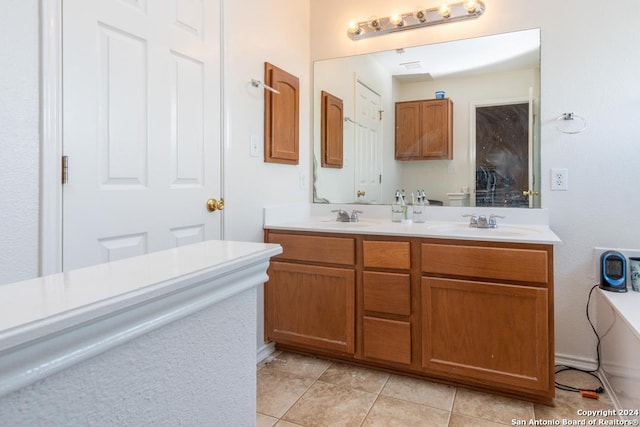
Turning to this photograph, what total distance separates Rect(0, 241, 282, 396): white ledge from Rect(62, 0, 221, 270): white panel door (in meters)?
0.93

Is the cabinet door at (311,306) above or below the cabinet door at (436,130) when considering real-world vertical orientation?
below

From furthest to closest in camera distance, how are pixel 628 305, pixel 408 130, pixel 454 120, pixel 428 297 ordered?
pixel 408 130 → pixel 454 120 → pixel 428 297 → pixel 628 305

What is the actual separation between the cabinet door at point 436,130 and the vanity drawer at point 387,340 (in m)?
1.07

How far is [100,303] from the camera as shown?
40cm

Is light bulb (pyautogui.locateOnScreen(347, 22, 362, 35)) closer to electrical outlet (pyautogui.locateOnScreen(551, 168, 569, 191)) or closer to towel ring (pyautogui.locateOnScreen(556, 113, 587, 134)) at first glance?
towel ring (pyautogui.locateOnScreen(556, 113, 587, 134))

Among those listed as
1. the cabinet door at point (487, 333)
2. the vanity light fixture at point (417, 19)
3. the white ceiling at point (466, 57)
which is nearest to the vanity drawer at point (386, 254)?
the cabinet door at point (487, 333)

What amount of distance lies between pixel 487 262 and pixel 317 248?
850 mm

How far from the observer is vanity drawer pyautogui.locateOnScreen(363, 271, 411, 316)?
1966mm

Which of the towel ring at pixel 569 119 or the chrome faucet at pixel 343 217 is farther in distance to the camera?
the chrome faucet at pixel 343 217

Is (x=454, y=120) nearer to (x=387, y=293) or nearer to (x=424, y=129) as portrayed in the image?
(x=424, y=129)

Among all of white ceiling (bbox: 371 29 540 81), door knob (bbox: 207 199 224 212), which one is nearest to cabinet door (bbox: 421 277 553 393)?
door knob (bbox: 207 199 224 212)

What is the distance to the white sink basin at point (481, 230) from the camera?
6.29 feet

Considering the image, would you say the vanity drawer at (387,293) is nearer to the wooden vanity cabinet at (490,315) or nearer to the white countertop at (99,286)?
the wooden vanity cabinet at (490,315)

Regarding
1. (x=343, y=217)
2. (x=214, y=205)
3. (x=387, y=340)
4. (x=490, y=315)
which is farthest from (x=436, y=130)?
(x=214, y=205)
